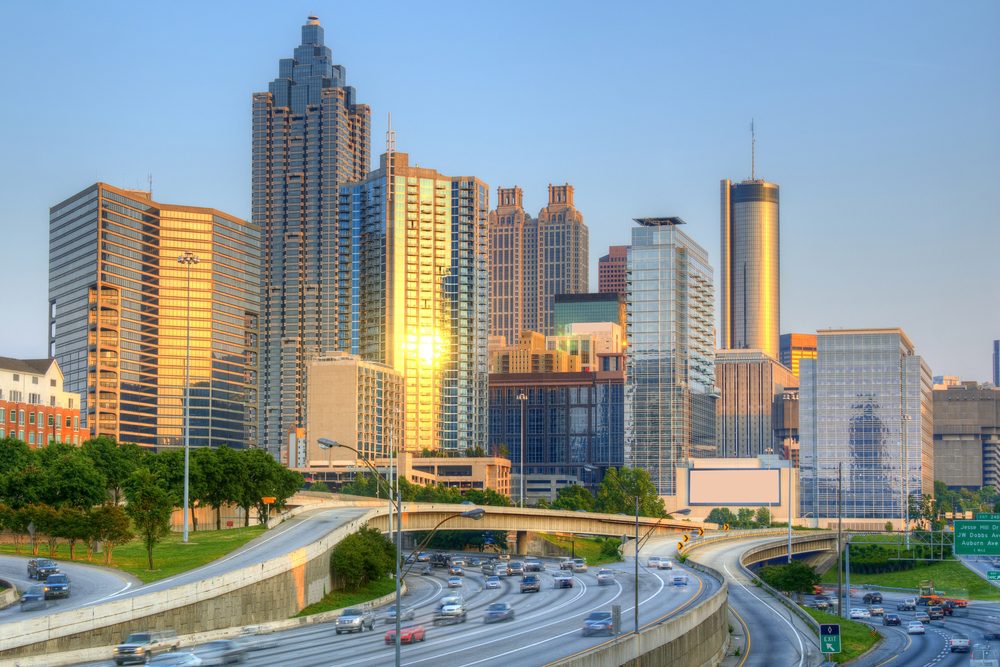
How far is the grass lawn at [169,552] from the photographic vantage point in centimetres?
10488

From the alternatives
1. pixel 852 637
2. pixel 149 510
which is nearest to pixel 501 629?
pixel 149 510

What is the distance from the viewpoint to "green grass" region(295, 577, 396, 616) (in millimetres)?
112113

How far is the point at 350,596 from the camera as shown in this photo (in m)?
120

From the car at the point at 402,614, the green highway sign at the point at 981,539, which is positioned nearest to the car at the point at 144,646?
the car at the point at 402,614

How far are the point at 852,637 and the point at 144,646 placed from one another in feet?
227

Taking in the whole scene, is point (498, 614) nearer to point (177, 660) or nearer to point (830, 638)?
point (830, 638)

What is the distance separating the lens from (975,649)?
113 meters

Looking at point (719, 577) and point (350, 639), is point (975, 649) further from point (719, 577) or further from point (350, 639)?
point (350, 639)

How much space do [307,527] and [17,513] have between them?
29352 millimetres

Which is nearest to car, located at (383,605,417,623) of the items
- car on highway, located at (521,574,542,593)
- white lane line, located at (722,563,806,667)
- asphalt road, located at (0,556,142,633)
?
asphalt road, located at (0,556,142,633)

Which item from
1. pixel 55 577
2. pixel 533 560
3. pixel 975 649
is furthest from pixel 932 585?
pixel 55 577

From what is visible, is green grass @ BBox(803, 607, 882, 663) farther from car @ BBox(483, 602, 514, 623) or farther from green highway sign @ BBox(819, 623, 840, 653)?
car @ BBox(483, 602, 514, 623)

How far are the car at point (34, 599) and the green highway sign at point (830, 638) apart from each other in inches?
2051

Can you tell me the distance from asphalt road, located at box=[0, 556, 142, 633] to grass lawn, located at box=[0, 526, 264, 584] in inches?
70.9
